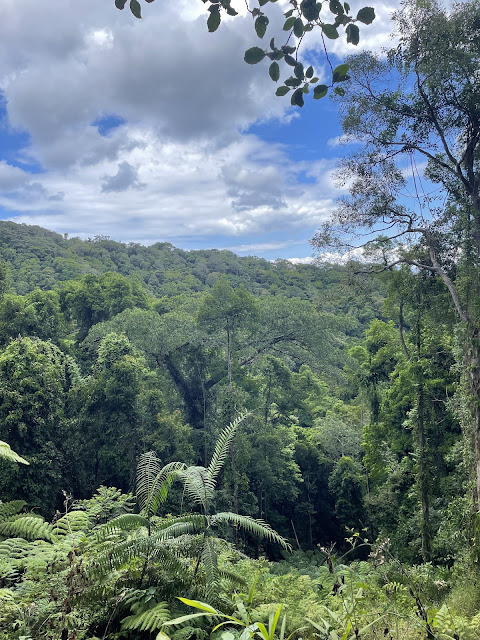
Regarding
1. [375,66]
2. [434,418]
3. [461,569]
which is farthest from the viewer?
[434,418]

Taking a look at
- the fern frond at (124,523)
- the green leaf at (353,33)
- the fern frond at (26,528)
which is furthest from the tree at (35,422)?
the green leaf at (353,33)

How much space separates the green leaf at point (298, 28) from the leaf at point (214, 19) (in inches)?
10.3

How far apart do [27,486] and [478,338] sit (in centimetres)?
904

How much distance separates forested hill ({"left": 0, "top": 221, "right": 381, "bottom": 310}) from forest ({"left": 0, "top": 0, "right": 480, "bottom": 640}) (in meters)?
9.50

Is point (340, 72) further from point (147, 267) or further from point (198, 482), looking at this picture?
point (147, 267)

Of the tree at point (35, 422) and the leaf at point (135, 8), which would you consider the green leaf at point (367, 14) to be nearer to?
the leaf at point (135, 8)

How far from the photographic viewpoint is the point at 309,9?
1.41 m

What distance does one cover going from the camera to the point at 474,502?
614 cm

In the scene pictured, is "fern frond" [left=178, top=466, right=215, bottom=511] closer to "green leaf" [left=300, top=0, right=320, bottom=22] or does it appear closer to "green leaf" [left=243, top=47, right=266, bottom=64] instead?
"green leaf" [left=243, top=47, right=266, bottom=64]

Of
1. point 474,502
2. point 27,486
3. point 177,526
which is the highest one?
point 177,526

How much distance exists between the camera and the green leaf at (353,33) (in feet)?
4.62

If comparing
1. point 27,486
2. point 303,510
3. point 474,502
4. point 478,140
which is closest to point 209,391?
point 303,510

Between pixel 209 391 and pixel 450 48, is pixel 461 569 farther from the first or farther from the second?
pixel 209 391

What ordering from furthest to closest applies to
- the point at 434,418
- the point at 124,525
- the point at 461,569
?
the point at 434,418
the point at 461,569
the point at 124,525
